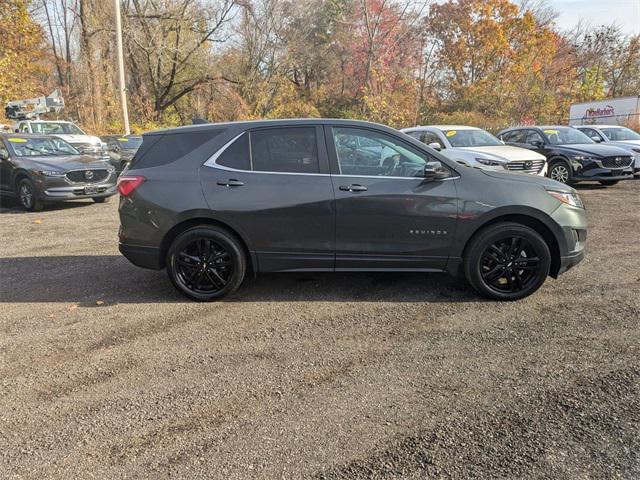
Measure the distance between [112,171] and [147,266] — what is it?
24.3 feet

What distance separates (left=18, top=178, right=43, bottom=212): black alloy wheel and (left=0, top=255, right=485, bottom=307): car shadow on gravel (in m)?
4.89

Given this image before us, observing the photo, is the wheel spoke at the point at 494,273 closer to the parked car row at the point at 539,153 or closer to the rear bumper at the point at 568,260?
the rear bumper at the point at 568,260

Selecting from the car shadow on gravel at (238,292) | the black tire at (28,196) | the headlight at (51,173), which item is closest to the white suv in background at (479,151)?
the car shadow on gravel at (238,292)

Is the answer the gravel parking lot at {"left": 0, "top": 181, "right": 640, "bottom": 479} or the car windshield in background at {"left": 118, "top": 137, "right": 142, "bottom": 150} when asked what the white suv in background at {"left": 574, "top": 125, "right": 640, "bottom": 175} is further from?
the car windshield in background at {"left": 118, "top": 137, "right": 142, "bottom": 150}

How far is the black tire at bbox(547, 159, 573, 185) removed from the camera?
12.0 metres

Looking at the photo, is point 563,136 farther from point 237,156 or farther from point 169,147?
point 169,147

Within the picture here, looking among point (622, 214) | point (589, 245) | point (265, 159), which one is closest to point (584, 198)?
point (622, 214)

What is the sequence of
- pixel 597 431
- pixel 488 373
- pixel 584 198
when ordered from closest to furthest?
pixel 597 431 < pixel 488 373 < pixel 584 198

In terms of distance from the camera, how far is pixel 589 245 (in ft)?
21.7

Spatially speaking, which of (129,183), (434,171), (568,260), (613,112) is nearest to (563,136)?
(568,260)

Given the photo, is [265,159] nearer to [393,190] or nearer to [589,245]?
[393,190]

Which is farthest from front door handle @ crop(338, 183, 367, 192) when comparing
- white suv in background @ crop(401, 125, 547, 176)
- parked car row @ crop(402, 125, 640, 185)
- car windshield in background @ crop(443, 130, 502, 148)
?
car windshield in background @ crop(443, 130, 502, 148)

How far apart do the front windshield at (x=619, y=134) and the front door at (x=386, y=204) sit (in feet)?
46.4

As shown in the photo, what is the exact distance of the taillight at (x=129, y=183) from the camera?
4602mm
